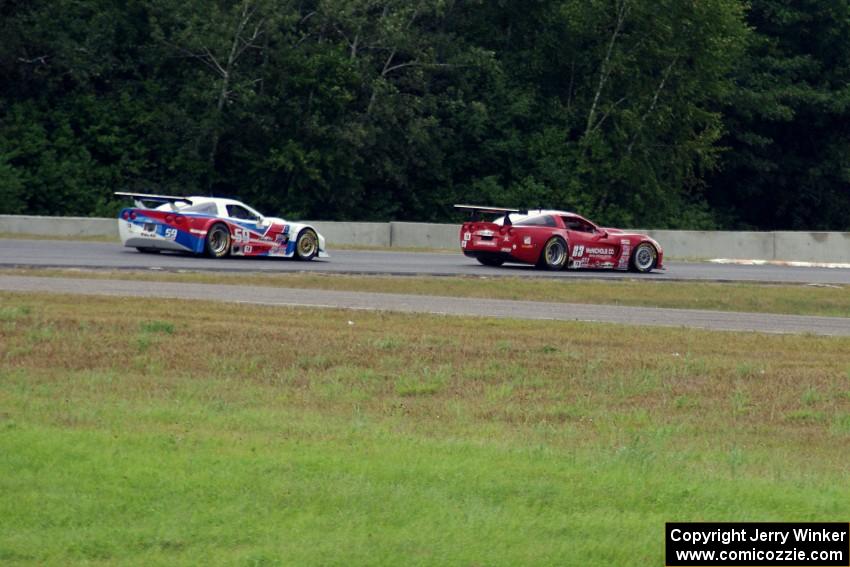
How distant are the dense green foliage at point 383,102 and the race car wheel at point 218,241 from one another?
602 inches

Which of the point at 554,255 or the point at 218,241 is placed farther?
the point at 554,255

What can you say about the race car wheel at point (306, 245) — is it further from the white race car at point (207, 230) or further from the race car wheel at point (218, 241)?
the race car wheel at point (218, 241)

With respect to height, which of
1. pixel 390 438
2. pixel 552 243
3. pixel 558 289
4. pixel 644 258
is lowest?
pixel 390 438

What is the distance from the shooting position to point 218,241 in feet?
84.1

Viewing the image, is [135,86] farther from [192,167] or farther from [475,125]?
[475,125]

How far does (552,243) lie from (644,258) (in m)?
Answer: 2.50

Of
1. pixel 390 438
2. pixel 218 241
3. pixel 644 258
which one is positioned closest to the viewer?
pixel 390 438

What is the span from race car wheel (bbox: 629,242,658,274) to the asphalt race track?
0.46m

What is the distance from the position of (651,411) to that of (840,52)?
4879cm

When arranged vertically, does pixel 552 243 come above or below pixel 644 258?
above

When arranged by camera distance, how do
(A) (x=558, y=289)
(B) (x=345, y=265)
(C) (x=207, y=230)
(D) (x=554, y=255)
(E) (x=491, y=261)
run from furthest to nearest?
(E) (x=491, y=261) < (D) (x=554, y=255) < (B) (x=345, y=265) < (C) (x=207, y=230) < (A) (x=558, y=289)

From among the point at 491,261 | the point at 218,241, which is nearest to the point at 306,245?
the point at 218,241

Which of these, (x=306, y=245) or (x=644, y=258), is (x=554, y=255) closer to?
(x=644, y=258)

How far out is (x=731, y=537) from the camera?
6.30 meters
